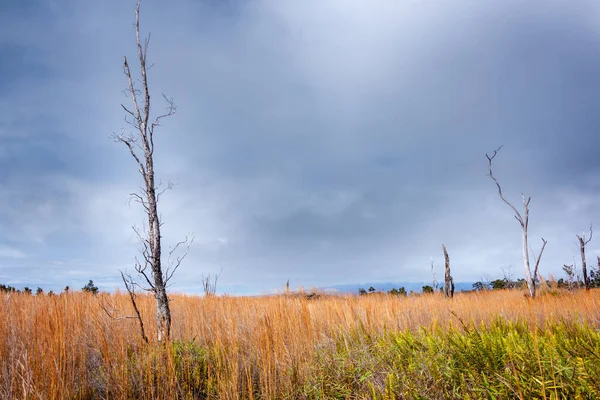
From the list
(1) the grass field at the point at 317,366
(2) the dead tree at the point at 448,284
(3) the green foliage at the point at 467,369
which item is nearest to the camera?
(3) the green foliage at the point at 467,369

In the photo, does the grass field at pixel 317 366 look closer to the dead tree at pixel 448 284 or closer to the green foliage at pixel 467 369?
the green foliage at pixel 467 369

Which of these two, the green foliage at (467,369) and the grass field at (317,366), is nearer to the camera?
the green foliage at (467,369)

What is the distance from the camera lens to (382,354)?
4137 millimetres

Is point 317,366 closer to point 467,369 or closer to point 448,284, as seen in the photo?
point 467,369

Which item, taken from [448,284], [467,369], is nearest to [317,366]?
[467,369]

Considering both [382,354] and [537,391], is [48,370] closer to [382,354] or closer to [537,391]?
[382,354]

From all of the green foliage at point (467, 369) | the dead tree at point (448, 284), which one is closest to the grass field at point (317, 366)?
the green foliage at point (467, 369)

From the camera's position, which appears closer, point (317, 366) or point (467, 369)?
point (467, 369)

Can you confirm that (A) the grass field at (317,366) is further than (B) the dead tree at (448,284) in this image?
No

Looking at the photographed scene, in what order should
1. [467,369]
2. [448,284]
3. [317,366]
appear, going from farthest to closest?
[448,284] → [317,366] → [467,369]

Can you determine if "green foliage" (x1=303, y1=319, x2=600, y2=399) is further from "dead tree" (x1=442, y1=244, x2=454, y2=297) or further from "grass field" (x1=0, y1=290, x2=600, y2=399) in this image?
"dead tree" (x1=442, y1=244, x2=454, y2=297)

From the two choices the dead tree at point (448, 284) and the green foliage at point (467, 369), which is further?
the dead tree at point (448, 284)

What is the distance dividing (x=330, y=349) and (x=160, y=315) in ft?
9.48

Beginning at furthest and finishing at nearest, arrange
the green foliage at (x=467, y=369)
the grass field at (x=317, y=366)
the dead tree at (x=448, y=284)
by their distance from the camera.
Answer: the dead tree at (x=448, y=284) → the grass field at (x=317, y=366) → the green foliage at (x=467, y=369)
